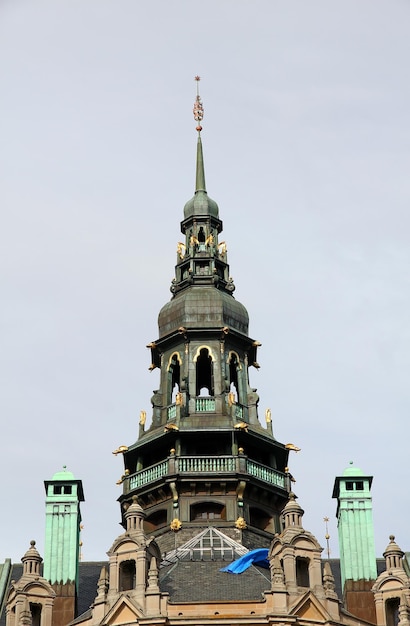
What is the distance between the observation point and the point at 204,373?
10350cm

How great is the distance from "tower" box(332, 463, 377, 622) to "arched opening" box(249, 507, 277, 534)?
12.5ft

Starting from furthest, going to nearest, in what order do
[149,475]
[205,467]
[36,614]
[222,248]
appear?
1. [222,248]
2. [149,475]
3. [205,467]
4. [36,614]

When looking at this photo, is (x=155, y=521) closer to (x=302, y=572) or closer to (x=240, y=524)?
(x=240, y=524)

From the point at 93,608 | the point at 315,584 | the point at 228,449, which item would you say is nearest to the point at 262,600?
the point at 315,584

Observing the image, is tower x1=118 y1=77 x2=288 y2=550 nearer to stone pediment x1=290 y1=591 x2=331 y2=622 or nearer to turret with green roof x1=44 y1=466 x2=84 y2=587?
turret with green roof x1=44 y1=466 x2=84 y2=587

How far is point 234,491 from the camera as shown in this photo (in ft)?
314

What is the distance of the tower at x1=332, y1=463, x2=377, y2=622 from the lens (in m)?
93.1

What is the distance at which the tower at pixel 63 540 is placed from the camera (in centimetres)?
9206

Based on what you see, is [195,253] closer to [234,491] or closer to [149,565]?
[234,491]

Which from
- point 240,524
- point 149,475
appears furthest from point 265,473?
point 149,475

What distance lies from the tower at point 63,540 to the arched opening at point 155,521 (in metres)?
3.88

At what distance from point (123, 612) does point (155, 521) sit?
13482 mm

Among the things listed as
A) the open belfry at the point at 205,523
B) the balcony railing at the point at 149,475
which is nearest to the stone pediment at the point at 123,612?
the open belfry at the point at 205,523

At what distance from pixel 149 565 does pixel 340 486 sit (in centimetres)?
1434
